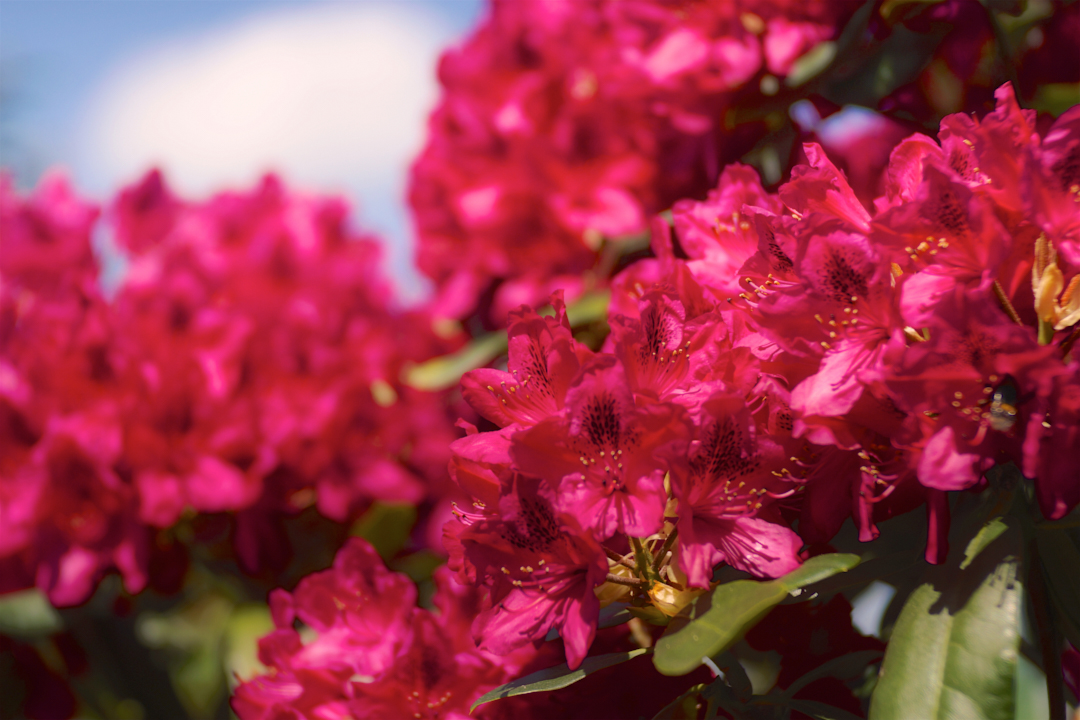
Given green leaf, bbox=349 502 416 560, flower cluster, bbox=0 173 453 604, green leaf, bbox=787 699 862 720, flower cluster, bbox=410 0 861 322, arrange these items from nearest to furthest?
green leaf, bbox=787 699 862 720 < flower cluster, bbox=410 0 861 322 < flower cluster, bbox=0 173 453 604 < green leaf, bbox=349 502 416 560

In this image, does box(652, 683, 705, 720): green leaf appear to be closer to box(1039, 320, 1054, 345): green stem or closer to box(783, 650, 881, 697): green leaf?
box(783, 650, 881, 697): green leaf

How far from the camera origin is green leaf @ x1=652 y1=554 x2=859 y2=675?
1.44 ft

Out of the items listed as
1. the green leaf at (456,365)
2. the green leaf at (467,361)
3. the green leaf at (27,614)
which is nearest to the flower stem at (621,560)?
the green leaf at (467,361)

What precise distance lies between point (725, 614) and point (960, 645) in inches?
5.2

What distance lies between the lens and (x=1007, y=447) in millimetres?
471

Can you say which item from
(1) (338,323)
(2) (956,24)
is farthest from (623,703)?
(1) (338,323)

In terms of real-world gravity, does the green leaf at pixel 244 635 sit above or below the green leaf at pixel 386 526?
below

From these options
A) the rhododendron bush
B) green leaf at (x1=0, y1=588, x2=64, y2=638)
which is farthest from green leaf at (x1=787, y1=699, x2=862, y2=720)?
green leaf at (x1=0, y1=588, x2=64, y2=638)

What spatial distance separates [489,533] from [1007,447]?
277 mm

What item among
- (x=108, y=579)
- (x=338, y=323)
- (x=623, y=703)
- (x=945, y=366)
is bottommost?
(x=108, y=579)

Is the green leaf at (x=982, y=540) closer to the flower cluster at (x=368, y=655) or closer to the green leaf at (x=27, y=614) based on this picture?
the flower cluster at (x=368, y=655)

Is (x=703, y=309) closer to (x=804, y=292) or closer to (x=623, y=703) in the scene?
(x=804, y=292)

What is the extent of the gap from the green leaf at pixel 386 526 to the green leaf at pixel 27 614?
38cm

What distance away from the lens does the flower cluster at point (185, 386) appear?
3.45 ft
